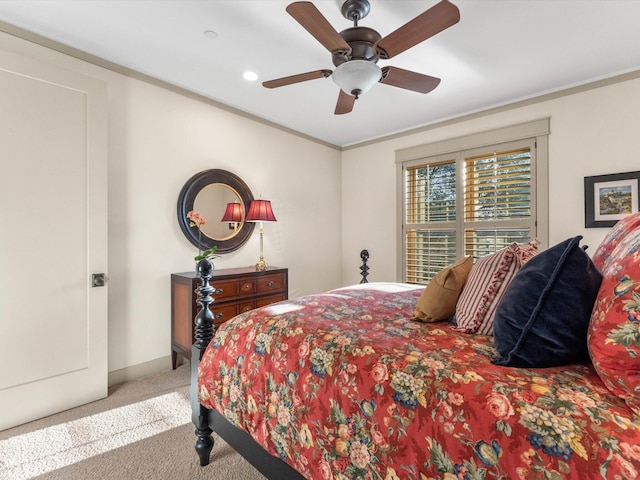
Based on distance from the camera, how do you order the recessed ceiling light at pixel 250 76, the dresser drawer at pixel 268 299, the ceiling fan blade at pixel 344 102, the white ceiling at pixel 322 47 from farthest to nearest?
the dresser drawer at pixel 268 299 → the recessed ceiling light at pixel 250 76 → the ceiling fan blade at pixel 344 102 → the white ceiling at pixel 322 47

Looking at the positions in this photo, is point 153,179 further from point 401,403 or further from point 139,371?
point 401,403

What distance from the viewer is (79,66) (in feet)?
8.29

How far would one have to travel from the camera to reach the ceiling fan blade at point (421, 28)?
1480 millimetres

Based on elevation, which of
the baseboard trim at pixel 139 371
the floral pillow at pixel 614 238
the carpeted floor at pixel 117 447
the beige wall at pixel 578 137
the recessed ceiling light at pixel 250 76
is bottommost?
the carpeted floor at pixel 117 447

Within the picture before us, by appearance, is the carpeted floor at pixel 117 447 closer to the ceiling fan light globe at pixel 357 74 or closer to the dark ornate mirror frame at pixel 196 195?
the dark ornate mirror frame at pixel 196 195

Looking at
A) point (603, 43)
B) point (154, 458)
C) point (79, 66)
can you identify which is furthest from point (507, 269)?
point (79, 66)

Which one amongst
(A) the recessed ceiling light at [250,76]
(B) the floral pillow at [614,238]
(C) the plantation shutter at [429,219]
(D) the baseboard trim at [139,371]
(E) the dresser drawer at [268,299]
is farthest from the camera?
(C) the plantation shutter at [429,219]

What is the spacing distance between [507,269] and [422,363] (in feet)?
1.97

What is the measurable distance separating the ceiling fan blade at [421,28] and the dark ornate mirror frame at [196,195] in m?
2.04

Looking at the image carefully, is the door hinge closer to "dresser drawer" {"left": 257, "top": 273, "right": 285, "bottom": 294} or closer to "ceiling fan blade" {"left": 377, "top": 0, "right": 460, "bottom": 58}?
"dresser drawer" {"left": 257, "top": 273, "right": 285, "bottom": 294}

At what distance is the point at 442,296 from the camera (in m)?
1.44

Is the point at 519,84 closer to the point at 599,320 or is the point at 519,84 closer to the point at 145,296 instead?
the point at 599,320

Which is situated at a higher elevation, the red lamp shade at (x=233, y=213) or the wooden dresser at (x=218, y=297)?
the red lamp shade at (x=233, y=213)

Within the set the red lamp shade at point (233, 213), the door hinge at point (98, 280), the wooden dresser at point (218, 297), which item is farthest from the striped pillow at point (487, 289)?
A: the red lamp shade at point (233, 213)
